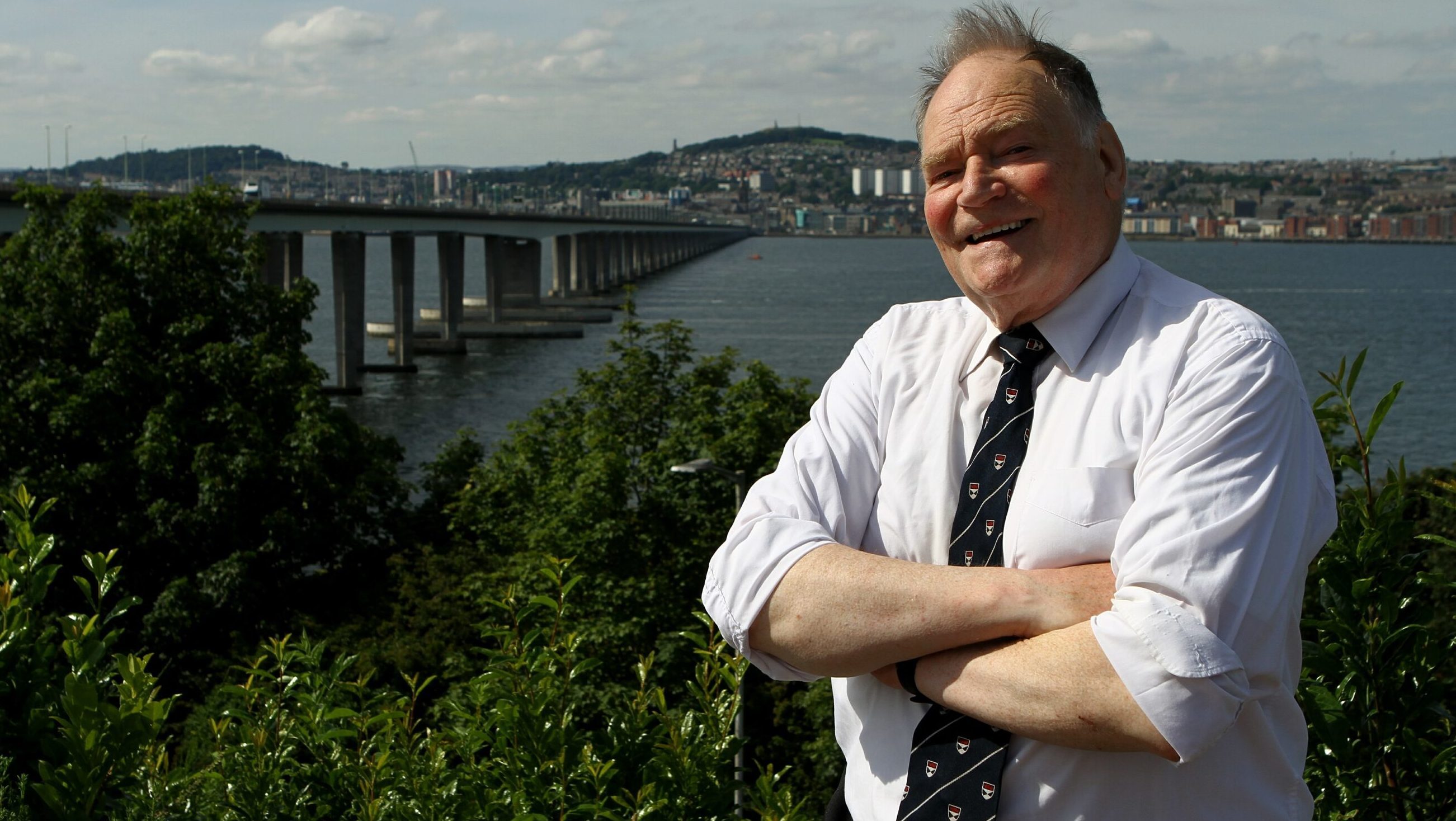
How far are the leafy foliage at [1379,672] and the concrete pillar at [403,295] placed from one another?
60.7 meters

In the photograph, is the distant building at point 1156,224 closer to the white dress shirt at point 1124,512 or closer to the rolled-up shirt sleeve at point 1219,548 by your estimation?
the white dress shirt at point 1124,512

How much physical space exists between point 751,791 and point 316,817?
108 centimetres

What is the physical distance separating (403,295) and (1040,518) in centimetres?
6361

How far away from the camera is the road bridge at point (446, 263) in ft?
176

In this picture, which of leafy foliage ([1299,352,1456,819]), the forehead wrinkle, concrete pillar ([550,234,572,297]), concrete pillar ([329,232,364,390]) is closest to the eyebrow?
the forehead wrinkle

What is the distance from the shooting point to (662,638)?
17.9m

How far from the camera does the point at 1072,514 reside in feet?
6.89

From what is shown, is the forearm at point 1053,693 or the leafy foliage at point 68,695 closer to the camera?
the forearm at point 1053,693

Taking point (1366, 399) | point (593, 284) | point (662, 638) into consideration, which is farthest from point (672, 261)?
point (662, 638)

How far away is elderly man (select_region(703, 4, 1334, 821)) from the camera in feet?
6.26

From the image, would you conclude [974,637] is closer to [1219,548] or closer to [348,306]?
[1219,548]

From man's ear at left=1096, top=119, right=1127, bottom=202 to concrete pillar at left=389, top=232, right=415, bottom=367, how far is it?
61.0m

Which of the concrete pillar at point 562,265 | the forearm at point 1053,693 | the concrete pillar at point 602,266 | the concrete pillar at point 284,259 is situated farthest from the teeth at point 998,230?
the concrete pillar at point 602,266

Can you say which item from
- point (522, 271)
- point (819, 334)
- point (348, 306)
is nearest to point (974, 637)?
point (348, 306)
